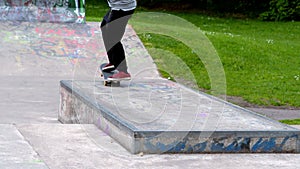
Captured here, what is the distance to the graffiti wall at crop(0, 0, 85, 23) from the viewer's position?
647 inches

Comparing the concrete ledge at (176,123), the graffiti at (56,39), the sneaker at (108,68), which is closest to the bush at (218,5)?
the graffiti at (56,39)

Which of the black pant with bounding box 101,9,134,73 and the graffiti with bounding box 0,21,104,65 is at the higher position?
the black pant with bounding box 101,9,134,73

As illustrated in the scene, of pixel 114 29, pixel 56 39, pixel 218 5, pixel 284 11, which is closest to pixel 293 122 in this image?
pixel 114 29

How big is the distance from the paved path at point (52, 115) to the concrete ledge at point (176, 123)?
0.30 feet

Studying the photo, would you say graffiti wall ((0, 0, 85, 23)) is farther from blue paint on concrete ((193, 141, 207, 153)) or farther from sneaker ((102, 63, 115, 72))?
blue paint on concrete ((193, 141, 207, 153))

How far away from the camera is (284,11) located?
2767 centimetres

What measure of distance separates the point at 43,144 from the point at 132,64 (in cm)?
830

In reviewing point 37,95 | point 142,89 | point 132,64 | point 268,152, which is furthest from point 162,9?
point 268,152

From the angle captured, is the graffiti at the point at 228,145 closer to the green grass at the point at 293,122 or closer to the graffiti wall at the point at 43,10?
the green grass at the point at 293,122

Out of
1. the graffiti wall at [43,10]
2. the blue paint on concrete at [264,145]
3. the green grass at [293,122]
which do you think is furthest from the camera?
the graffiti wall at [43,10]

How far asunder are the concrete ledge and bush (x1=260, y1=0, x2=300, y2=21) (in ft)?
66.8

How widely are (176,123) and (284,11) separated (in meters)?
22.8

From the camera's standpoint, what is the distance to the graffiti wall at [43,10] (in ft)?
53.9

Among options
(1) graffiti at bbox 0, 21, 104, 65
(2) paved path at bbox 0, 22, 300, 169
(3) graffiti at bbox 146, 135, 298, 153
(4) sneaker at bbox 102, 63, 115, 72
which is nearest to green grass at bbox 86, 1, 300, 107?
(2) paved path at bbox 0, 22, 300, 169
